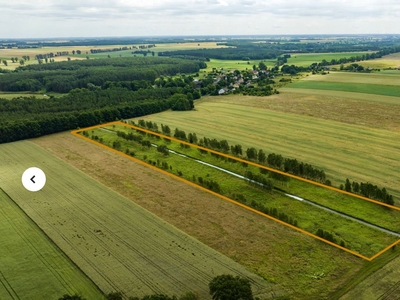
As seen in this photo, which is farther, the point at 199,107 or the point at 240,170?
the point at 199,107

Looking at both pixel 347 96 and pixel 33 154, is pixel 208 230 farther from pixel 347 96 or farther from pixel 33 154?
pixel 347 96

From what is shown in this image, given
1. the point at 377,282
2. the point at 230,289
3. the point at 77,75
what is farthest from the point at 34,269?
the point at 77,75

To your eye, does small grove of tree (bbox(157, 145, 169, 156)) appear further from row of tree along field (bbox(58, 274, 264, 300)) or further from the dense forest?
row of tree along field (bbox(58, 274, 264, 300))

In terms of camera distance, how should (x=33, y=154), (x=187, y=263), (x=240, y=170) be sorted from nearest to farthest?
(x=187, y=263)
(x=240, y=170)
(x=33, y=154)

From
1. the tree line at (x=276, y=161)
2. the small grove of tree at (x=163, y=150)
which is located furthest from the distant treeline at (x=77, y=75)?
the tree line at (x=276, y=161)

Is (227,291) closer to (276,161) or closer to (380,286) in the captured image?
(380,286)

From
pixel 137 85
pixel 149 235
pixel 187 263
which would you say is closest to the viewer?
pixel 187 263

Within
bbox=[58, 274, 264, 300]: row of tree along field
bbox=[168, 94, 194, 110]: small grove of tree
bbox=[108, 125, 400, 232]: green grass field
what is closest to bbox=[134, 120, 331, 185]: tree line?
bbox=[108, 125, 400, 232]: green grass field

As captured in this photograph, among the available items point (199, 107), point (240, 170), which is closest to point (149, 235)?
point (240, 170)
